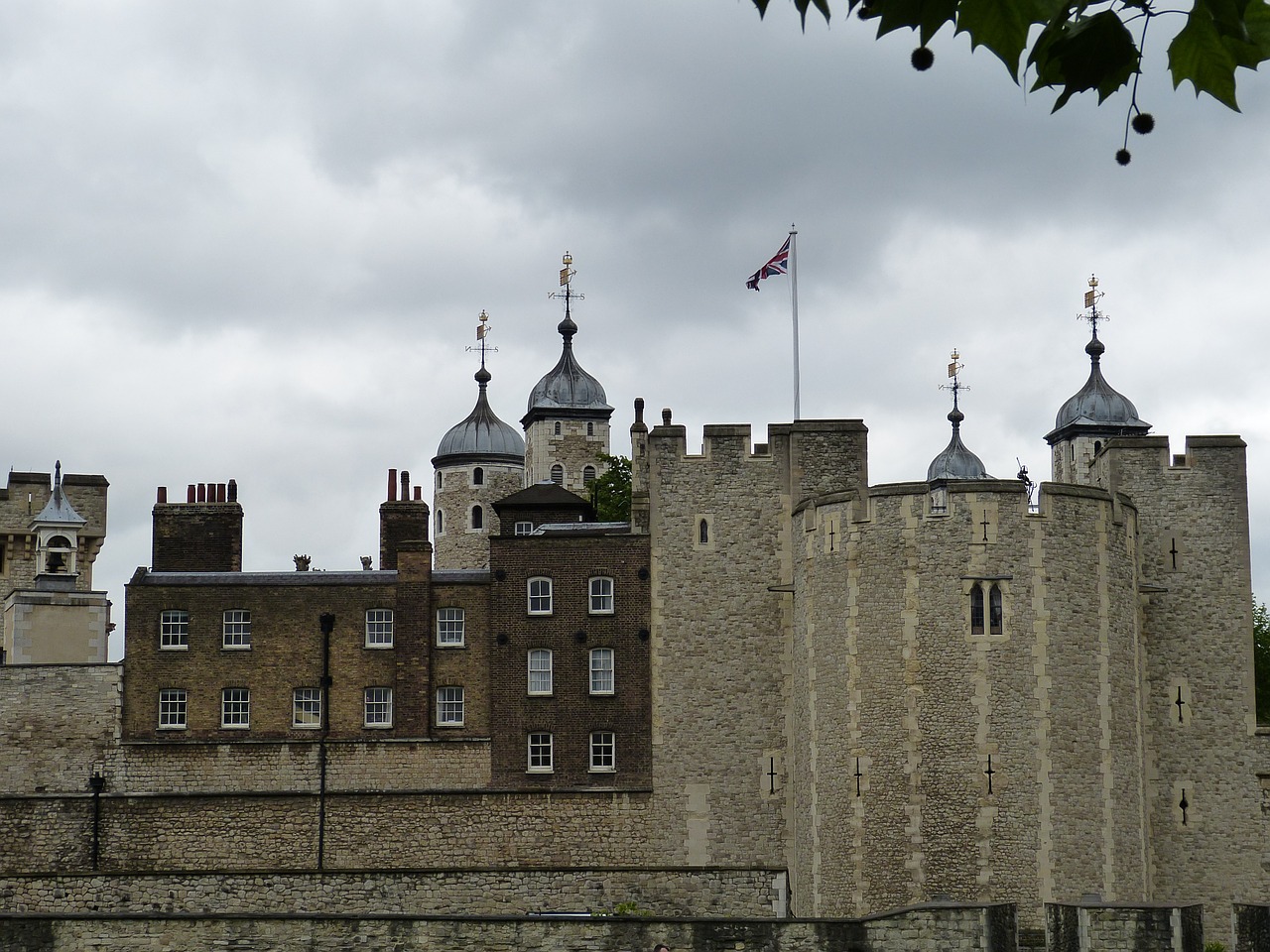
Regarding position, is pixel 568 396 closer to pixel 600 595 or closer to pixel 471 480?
pixel 471 480

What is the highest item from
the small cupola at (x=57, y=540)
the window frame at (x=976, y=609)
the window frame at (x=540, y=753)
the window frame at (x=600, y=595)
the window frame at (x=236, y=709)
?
the small cupola at (x=57, y=540)

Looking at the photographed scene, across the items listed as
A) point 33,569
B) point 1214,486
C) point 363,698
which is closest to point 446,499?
point 33,569

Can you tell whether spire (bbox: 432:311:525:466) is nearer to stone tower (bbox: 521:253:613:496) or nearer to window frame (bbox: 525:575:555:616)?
stone tower (bbox: 521:253:613:496)

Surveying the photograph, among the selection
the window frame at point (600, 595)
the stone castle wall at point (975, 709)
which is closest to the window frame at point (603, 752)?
the window frame at point (600, 595)

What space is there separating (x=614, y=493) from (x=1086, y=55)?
54320 mm

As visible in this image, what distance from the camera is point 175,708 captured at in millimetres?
42344

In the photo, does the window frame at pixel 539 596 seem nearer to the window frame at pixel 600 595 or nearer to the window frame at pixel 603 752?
the window frame at pixel 600 595

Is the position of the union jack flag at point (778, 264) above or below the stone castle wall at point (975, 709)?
above

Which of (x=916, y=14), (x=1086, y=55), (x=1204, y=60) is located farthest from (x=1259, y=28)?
(x=916, y=14)

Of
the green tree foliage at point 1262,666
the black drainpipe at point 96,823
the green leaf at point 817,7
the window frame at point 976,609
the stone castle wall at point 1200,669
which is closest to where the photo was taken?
the green leaf at point 817,7

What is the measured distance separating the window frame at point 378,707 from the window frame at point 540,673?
303cm

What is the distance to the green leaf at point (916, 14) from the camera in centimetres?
565

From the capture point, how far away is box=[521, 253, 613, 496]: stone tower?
7556 centimetres

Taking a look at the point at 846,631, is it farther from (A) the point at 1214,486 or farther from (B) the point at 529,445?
(B) the point at 529,445
